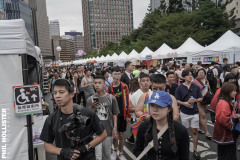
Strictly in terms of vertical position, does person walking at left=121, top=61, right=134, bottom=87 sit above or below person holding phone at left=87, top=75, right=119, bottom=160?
above

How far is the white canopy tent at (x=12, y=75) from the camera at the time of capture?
2.87 meters

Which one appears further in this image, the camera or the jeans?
the jeans

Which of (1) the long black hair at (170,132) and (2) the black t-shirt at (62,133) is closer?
(1) the long black hair at (170,132)

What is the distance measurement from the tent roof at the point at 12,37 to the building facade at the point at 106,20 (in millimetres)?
146189

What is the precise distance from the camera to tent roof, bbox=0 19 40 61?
2852 millimetres

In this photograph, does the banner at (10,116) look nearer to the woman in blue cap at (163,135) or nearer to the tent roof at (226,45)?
the woman in blue cap at (163,135)

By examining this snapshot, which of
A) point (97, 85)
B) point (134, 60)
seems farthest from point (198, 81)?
point (134, 60)

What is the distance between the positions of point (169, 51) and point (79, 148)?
16.3m

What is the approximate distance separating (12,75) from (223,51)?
12766 mm

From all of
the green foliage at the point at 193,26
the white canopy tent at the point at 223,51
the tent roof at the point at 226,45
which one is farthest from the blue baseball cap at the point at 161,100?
Result: the green foliage at the point at 193,26

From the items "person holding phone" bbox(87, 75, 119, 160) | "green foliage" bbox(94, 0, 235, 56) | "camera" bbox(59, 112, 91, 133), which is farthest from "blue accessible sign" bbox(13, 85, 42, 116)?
"green foliage" bbox(94, 0, 235, 56)

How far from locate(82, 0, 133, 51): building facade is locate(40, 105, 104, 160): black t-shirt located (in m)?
147

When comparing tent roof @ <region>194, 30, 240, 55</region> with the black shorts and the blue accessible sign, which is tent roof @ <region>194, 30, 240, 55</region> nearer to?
the black shorts

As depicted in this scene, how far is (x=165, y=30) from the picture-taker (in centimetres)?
3158
